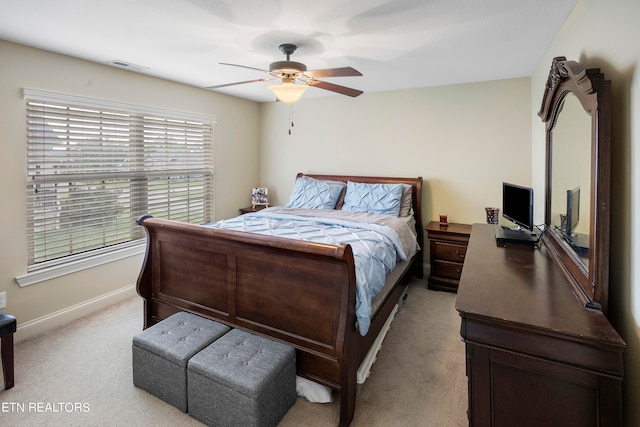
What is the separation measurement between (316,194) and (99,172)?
229cm

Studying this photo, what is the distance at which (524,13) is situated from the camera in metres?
2.06

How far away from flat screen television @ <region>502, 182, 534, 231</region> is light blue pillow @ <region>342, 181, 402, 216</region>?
1.18 meters

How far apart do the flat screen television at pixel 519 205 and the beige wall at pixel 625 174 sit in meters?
0.99

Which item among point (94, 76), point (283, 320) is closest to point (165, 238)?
point (283, 320)

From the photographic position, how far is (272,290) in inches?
80.9

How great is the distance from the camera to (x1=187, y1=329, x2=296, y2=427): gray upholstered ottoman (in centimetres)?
162

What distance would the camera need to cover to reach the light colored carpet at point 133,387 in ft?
6.04

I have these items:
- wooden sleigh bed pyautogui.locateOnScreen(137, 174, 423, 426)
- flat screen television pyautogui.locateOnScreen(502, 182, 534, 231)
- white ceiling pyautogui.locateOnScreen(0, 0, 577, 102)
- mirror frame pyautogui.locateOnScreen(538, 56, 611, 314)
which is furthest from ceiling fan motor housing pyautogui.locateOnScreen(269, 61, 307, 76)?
flat screen television pyautogui.locateOnScreen(502, 182, 534, 231)

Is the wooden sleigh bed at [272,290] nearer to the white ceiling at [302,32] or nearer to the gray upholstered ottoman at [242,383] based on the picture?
the gray upholstered ottoman at [242,383]

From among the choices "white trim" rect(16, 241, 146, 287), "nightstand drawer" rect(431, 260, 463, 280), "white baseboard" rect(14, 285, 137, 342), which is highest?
"white trim" rect(16, 241, 146, 287)

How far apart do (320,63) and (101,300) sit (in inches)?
120

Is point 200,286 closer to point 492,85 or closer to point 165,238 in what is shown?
point 165,238

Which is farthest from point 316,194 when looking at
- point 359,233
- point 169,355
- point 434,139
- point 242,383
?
point 242,383

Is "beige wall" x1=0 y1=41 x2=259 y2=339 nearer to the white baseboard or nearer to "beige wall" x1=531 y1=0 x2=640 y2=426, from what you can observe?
the white baseboard
